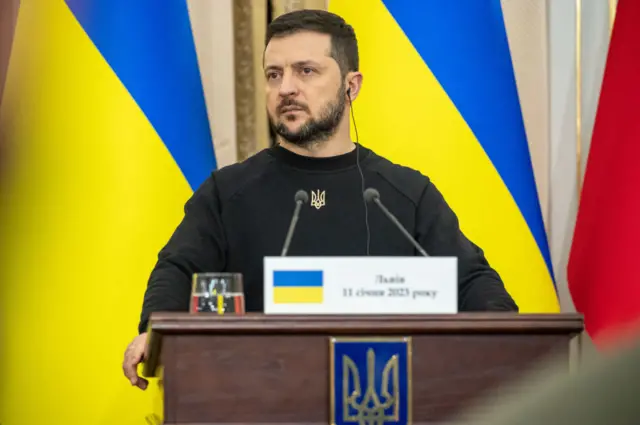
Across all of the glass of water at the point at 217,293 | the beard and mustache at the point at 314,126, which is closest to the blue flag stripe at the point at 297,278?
the glass of water at the point at 217,293

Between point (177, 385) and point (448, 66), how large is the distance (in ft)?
6.36

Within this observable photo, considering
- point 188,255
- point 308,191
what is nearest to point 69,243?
point 188,255

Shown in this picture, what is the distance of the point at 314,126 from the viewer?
9.40 feet

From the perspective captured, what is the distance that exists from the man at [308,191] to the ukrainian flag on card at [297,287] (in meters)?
0.92

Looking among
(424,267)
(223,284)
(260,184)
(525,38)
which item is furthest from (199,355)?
(525,38)

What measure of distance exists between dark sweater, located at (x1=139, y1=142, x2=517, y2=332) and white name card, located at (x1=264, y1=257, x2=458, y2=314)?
34.4 inches

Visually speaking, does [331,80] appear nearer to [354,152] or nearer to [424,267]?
[354,152]

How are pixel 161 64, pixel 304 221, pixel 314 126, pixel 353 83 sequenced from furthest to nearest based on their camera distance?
pixel 161 64 → pixel 353 83 → pixel 314 126 → pixel 304 221

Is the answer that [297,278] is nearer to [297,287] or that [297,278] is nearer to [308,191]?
[297,287]

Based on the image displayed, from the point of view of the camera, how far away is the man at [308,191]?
271 cm

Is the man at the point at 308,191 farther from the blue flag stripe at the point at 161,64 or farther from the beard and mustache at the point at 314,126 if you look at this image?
the blue flag stripe at the point at 161,64

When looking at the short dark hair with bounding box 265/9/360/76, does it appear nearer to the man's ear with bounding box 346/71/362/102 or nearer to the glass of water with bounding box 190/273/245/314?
the man's ear with bounding box 346/71/362/102

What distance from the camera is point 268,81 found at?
9.45ft

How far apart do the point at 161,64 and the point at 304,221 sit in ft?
2.83
